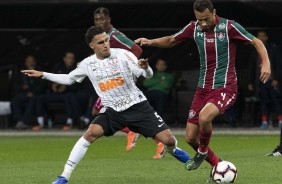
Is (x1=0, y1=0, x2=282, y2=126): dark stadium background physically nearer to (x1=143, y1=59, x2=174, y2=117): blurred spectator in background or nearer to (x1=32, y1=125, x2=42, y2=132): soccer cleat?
(x1=143, y1=59, x2=174, y2=117): blurred spectator in background

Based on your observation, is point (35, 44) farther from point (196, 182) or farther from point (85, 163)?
point (196, 182)

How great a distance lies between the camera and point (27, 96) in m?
22.9

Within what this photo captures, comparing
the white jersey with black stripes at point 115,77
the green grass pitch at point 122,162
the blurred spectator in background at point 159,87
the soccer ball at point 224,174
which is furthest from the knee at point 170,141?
the blurred spectator in background at point 159,87

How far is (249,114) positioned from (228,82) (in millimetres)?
11404

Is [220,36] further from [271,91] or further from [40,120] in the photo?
[40,120]

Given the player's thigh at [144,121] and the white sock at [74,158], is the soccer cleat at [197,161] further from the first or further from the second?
the white sock at [74,158]

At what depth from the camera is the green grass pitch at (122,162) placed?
11.9m

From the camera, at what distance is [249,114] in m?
23.0

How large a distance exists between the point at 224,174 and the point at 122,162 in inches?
147

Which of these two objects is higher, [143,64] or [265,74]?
[143,64]

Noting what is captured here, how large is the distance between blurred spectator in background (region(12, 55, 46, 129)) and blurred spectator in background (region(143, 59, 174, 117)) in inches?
101

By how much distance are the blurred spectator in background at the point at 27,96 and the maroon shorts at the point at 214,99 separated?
1119 centimetres

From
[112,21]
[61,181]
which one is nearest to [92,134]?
[61,181]

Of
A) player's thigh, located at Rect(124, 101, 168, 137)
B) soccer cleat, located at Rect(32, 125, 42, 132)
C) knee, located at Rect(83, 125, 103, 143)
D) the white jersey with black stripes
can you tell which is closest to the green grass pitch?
player's thigh, located at Rect(124, 101, 168, 137)
